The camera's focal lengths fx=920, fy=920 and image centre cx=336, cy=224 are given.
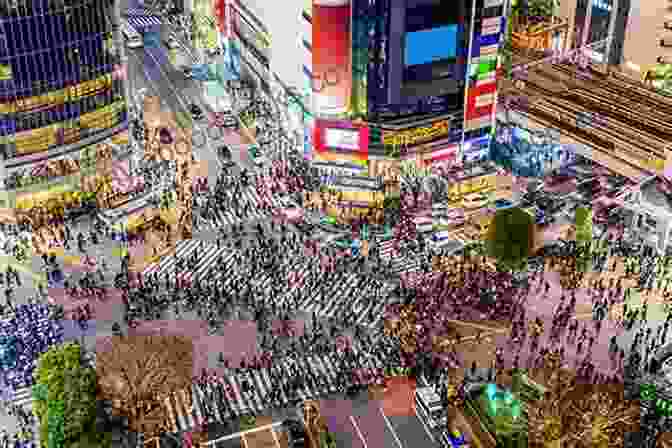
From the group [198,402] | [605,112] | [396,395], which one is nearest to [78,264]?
[198,402]

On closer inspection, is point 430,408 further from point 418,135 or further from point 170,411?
point 418,135

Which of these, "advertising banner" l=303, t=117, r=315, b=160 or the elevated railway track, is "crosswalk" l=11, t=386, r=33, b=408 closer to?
"advertising banner" l=303, t=117, r=315, b=160

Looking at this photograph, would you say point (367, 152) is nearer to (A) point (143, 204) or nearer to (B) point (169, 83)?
(A) point (143, 204)

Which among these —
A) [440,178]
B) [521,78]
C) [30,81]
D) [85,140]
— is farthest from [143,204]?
[521,78]

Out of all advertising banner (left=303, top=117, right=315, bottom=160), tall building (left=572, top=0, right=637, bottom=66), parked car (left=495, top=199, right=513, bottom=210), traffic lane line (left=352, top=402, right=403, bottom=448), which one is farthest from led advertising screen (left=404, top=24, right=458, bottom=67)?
traffic lane line (left=352, top=402, right=403, bottom=448)

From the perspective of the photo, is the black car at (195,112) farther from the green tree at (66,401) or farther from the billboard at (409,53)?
the green tree at (66,401)
